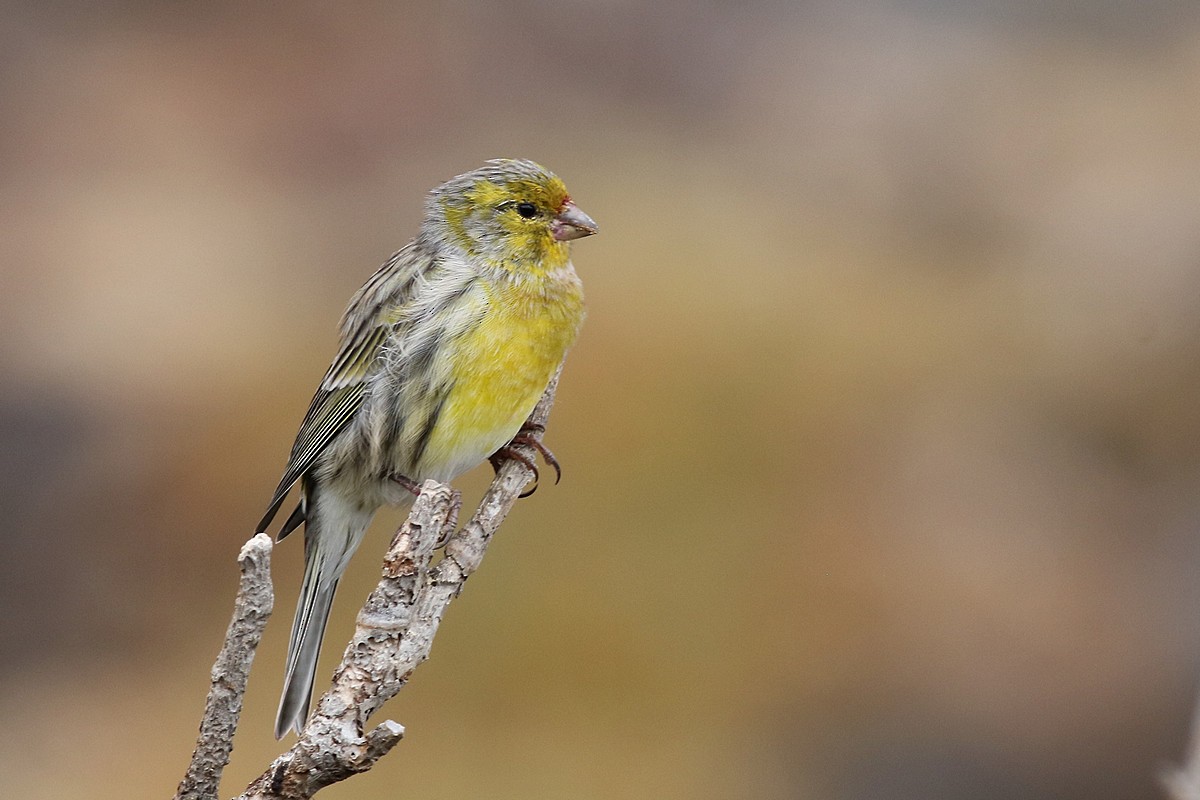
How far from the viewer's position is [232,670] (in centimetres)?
158

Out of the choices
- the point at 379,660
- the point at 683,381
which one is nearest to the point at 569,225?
the point at 379,660

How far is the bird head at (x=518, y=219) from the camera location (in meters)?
2.72

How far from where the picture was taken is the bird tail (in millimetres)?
2375

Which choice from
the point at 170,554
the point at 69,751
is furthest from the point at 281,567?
the point at 69,751

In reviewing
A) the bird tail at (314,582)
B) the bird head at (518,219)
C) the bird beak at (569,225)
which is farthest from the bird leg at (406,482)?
the bird beak at (569,225)

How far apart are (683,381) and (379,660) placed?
269 cm

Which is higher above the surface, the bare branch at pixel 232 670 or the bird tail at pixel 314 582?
the bare branch at pixel 232 670

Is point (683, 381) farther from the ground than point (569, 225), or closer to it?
closer to it

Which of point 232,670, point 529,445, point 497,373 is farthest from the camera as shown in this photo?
point 529,445

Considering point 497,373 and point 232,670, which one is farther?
point 497,373

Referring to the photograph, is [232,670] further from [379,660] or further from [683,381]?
[683,381]

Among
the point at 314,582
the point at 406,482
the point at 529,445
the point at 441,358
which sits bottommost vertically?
the point at 314,582

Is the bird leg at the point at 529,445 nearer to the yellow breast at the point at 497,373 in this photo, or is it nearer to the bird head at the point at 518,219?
the yellow breast at the point at 497,373

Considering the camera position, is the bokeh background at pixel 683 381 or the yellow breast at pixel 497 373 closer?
the yellow breast at pixel 497 373
